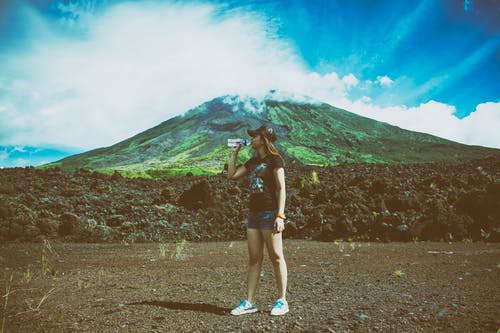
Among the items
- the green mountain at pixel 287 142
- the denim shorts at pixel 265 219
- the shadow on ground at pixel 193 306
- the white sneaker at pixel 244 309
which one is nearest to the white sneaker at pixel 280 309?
the white sneaker at pixel 244 309

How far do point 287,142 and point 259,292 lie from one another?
57214 mm

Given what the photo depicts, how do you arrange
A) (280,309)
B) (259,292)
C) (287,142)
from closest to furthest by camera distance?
(280,309) → (259,292) → (287,142)

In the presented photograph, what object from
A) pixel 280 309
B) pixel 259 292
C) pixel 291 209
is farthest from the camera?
pixel 291 209

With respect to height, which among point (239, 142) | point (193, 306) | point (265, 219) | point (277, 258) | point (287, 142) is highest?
point (287, 142)

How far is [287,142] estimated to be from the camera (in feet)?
201

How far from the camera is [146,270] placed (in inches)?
236

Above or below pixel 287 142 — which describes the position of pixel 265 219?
below

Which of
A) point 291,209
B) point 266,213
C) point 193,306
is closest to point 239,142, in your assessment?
point 266,213

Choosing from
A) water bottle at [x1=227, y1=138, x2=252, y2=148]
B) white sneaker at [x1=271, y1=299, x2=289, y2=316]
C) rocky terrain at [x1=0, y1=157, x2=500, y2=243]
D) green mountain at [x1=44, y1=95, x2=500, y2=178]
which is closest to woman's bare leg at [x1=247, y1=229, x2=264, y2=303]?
white sneaker at [x1=271, y1=299, x2=289, y2=316]

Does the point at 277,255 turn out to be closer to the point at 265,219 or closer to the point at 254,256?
the point at 254,256

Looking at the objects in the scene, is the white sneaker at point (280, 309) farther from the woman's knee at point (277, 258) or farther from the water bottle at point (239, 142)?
the water bottle at point (239, 142)

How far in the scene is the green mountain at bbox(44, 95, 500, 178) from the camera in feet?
176

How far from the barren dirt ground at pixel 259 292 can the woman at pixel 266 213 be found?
227mm

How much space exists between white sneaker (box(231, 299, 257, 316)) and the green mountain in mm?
41025
